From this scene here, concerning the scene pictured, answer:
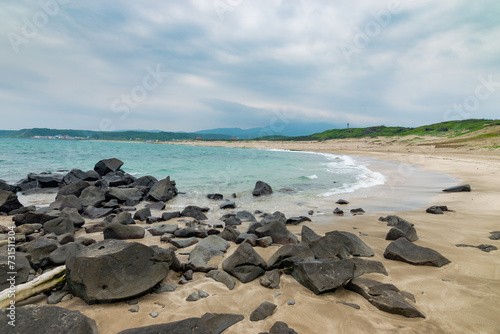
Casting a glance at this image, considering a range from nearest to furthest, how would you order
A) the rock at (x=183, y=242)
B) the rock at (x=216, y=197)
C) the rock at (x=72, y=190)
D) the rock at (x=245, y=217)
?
the rock at (x=183, y=242) < the rock at (x=245, y=217) < the rock at (x=72, y=190) < the rock at (x=216, y=197)

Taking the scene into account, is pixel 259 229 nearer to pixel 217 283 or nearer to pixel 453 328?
pixel 217 283

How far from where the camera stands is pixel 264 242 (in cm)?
602

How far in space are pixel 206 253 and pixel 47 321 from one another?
9.49 ft

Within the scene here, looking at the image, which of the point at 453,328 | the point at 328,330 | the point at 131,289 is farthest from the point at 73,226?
the point at 453,328

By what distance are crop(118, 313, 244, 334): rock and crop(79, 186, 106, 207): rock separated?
32.9 feet

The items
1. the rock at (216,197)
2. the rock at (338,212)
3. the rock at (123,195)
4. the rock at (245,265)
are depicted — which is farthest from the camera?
the rock at (216,197)

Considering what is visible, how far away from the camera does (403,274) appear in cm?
447

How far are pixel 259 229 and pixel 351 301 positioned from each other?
10.6 ft

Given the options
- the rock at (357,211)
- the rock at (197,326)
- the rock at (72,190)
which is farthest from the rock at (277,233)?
the rock at (72,190)

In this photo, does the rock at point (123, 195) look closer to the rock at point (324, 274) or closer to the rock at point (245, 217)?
the rock at point (245, 217)

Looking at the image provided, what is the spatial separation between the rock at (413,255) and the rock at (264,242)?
2.51 meters

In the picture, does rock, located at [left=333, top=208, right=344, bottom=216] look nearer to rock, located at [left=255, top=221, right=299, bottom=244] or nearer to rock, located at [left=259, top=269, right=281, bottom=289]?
rock, located at [left=255, top=221, right=299, bottom=244]

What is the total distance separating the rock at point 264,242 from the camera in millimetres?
6004

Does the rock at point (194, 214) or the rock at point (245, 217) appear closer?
the rock at point (245, 217)
